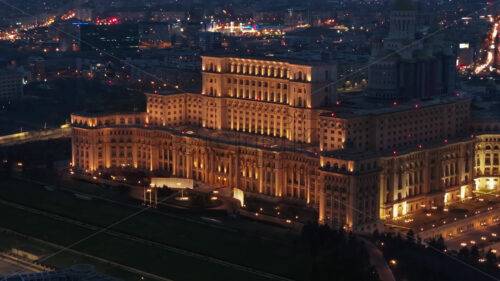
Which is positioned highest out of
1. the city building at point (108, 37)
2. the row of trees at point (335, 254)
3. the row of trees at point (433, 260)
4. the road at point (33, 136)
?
the city building at point (108, 37)

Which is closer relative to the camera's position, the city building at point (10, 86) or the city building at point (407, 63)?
the city building at point (407, 63)

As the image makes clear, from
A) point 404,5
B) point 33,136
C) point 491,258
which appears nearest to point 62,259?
point 491,258

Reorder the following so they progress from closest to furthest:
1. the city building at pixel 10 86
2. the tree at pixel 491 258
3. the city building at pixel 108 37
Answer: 1. the tree at pixel 491 258
2. the city building at pixel 10 86
3. the city building at pixel 108 37

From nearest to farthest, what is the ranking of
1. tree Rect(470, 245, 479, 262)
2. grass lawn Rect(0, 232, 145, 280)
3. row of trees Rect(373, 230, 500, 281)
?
1. row of trees Rect(373, 230, 500, 281)
2. grass lawn Rect(0, 232, 145, 280)
3. tree Rect(470, 245, 479, 262)

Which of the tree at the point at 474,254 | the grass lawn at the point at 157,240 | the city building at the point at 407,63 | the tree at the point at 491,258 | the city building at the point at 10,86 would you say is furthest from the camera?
the city building at the point at 10,86

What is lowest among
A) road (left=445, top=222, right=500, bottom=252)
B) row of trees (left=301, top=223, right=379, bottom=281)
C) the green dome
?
road (left=445, top=222, right=500, bottom=252)

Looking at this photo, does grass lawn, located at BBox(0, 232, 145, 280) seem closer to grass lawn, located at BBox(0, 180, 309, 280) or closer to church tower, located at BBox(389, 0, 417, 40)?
grass lawn, located at BBox(0, 180, 309, 280)

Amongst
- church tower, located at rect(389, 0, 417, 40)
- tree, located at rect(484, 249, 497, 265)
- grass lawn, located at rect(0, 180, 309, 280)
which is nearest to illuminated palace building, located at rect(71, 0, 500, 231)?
church tower, located at rect(389, 0, 417, 40)

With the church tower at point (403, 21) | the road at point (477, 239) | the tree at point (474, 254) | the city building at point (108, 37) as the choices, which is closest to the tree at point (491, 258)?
the tree at point (474, 254)

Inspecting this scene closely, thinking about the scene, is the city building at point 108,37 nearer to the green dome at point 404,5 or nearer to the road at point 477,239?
the green dome at point 404,5
